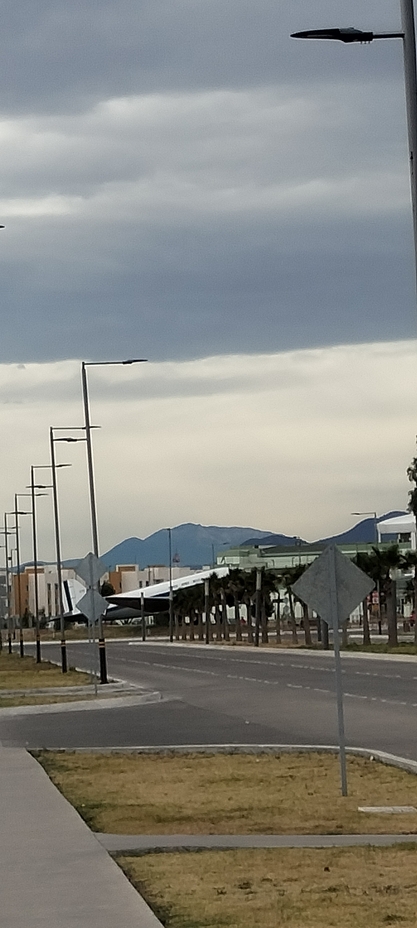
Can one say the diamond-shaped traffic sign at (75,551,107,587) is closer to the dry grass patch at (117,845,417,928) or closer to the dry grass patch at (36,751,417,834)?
the dry grass patch at (36,751,417,834)

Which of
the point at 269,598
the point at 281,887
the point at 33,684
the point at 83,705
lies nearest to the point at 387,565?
Result: the point at 33,684

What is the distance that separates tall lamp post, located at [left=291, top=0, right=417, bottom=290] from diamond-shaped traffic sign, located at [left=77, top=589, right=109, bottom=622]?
27739 mm

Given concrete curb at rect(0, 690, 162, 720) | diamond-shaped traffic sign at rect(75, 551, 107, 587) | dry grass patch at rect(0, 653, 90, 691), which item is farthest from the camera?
dry grass patch at rect(0, 653, 90, 691)

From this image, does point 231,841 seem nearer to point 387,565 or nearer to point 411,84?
point 411,84

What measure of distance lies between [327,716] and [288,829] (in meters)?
16.9

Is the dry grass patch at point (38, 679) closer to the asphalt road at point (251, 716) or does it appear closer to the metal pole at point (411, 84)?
the asphalt road at point (251, 716)

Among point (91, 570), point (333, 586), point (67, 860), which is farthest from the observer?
point (91, 570)

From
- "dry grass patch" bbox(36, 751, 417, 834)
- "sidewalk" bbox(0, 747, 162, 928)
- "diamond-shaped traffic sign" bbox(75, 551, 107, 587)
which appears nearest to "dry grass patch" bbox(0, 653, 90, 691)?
"diamond-shaped traffic sign" bbox(75, 551, 107, 587)

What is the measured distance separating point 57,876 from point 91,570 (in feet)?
95.1

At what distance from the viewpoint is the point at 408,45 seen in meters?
14.3

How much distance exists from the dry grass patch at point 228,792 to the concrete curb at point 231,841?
1.32 feet

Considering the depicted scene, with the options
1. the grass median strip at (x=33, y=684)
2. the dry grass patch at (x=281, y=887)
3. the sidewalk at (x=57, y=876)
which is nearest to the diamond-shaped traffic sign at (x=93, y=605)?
the grass median strip at (x=33, y=684)

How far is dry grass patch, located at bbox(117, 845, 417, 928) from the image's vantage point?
10.0m

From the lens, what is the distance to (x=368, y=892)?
35.7 feet
